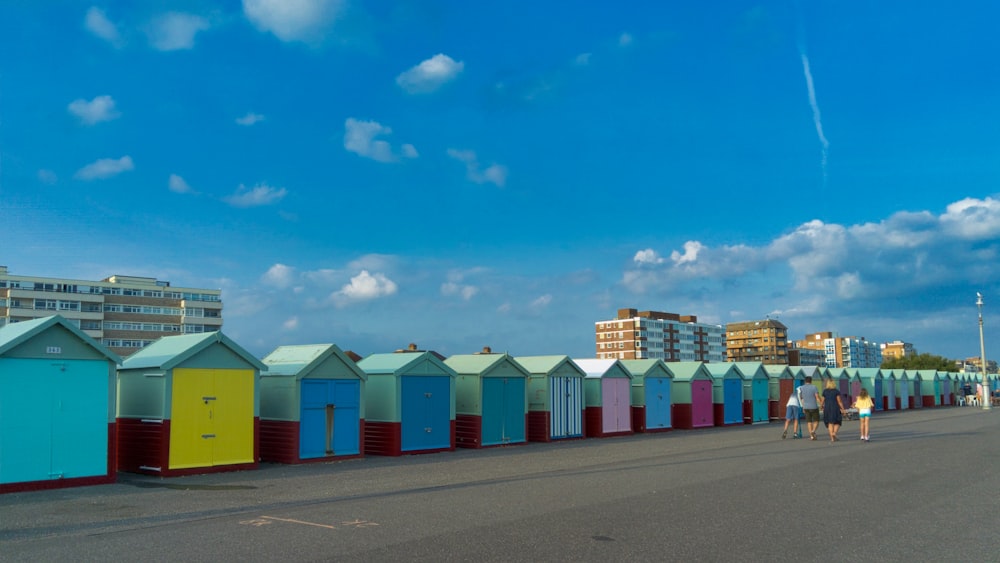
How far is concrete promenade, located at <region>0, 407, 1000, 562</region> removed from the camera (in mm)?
8984

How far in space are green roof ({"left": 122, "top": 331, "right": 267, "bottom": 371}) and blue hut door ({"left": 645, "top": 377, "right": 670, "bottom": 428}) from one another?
18268mm

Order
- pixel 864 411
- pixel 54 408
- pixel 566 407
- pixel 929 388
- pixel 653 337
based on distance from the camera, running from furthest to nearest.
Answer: pixel 653 337
pixel 929 388
pixel 566 407
pixel 864 411
pixel 54 408

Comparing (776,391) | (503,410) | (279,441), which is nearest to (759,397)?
(776,391)

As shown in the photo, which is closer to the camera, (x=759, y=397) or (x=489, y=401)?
(x=489, y=401)

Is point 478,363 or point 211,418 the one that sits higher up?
point 478,363

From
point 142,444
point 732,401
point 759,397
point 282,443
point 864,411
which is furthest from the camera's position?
point 759,397

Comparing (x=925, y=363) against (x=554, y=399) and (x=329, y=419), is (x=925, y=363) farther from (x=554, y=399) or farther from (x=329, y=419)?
(x=329, y=419)

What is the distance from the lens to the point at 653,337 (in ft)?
579

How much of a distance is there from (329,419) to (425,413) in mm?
3260

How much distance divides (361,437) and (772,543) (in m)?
13.7

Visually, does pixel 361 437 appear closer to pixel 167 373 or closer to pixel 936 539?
pixel 167 373

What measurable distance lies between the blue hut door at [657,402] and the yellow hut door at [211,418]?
18.4 meters

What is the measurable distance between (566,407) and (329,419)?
33.9 feet

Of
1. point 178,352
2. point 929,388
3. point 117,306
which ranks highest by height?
point 117,306
